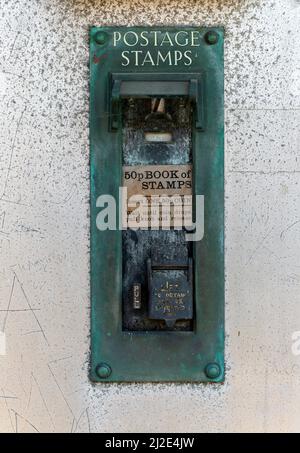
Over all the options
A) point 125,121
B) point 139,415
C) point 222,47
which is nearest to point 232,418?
point 139,415

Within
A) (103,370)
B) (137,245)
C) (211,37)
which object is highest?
(211,37)

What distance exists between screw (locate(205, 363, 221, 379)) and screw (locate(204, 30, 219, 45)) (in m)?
0.92

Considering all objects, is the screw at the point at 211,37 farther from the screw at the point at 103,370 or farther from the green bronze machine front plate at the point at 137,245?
the screw at the point at 103,370

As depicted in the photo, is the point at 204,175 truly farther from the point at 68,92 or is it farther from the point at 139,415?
the point at 139,415

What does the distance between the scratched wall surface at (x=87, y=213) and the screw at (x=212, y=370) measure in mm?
36

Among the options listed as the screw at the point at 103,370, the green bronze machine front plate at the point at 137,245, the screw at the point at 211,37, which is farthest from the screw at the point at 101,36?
the screw at the point at 103,370

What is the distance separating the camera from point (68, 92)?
2604 millimetres

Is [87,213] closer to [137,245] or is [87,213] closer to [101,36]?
[137,245]

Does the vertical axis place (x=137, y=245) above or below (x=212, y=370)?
above

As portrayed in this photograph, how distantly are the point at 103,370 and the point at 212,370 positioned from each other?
312 mm

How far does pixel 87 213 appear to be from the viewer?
2613 mm

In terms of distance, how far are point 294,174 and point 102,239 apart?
22.9 inches

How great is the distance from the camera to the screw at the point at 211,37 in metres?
2.59

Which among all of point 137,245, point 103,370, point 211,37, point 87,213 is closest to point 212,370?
point 103,370
